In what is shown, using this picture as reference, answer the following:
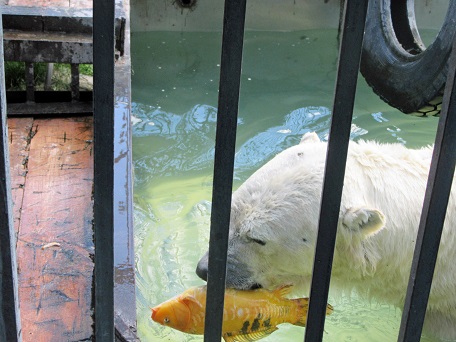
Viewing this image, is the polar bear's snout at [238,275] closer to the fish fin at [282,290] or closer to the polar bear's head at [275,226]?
the polar bear's head at [275,226]

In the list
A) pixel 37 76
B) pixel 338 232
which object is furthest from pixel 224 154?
pixel 37 76

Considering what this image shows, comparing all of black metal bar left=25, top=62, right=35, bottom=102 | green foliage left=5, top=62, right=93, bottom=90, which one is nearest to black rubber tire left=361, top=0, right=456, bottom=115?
black metal bar left=25, top=62, right=35, bottom=102

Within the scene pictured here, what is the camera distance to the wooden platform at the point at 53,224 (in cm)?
242

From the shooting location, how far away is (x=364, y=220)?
122 inches

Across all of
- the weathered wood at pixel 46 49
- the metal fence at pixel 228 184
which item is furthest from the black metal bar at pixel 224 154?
the weathered wood at pixel 46 49

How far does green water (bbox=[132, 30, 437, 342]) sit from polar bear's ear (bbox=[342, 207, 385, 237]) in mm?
673

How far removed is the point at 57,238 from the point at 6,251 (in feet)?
5.46

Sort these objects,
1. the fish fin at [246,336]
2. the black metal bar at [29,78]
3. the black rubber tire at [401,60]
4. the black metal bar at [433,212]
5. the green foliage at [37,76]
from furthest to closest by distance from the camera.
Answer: the green foliage at [37,76] < the black metal bar at [29,78] < the fish fin at [246,336] < the black rubber tire at [401,60] < the black metal bar at [433,212]

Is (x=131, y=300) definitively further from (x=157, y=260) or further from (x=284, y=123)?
(x=284, y=123)

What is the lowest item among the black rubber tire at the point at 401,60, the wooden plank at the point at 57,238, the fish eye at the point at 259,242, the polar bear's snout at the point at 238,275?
the polar bear's snout at the point at 238,275

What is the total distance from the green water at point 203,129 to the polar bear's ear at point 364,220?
0.67 m

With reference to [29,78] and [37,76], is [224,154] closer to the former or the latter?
[29,78]

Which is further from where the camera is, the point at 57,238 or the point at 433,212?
the point at 57,238

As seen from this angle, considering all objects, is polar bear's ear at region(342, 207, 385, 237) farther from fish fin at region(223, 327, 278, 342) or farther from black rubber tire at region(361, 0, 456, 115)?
fish fin at region(223, 327, 278, 342)
